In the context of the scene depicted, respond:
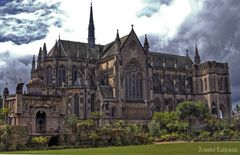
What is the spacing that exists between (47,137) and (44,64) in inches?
1876

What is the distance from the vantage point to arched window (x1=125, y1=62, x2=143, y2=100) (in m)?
95.1

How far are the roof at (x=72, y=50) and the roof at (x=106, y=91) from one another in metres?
12.5

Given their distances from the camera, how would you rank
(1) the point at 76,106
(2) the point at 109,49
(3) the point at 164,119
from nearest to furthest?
(3) the point at 164,119 → (1) the point at 76,106 → (2) the point at 109,49

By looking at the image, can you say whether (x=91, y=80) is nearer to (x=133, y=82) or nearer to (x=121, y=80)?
(x=121, y=80)

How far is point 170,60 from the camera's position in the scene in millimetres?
120188

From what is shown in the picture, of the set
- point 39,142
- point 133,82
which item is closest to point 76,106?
point 133,82

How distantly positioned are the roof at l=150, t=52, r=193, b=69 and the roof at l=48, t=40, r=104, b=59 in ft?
64.4

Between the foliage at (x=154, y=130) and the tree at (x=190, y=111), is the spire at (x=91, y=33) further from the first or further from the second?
the foliage at (x=154, y=130)

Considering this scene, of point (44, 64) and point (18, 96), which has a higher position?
point (44, 64)

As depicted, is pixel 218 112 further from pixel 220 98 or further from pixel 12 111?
pixel 12 111

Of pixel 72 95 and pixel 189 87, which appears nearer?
pixel 72 95

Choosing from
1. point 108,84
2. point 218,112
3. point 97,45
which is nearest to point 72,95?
point 108,84

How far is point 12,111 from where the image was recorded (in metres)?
60.9

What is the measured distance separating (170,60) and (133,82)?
2822 centimetres
